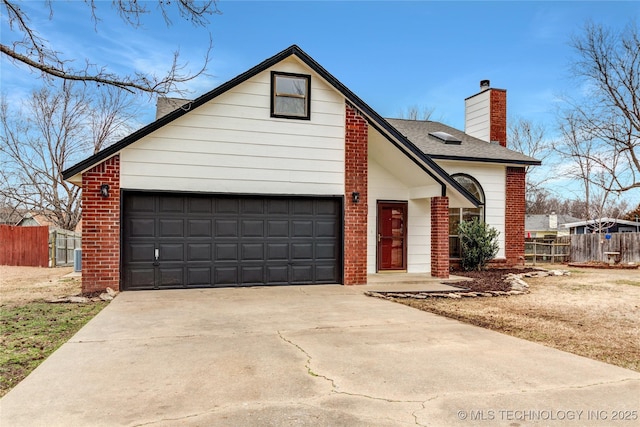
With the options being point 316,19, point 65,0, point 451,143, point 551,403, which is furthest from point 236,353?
point 451,143

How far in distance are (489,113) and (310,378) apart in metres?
15.5

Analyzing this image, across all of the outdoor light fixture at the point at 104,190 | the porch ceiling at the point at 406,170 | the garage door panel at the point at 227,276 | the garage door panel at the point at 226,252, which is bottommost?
the garage door panel at the point at 227,276

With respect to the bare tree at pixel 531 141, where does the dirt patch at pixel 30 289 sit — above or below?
below

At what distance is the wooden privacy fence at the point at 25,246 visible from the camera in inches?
781

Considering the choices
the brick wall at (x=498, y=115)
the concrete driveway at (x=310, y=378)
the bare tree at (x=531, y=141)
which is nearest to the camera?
the concrete driveway at (x=310, y=378)

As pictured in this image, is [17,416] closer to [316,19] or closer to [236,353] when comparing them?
[236,353]

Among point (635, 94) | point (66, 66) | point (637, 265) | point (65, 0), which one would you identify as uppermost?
point (635, 94)

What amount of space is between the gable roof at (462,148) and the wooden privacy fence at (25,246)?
16.0 meters

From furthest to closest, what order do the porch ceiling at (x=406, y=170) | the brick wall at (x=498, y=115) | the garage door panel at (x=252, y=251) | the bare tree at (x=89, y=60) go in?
1. the brick wall at (x=498, y=115)
2. the porch ceiling at (x=406, y=170)
3. the garage door panel at (x=252, y=251)
4. the bare tree at (x=89, y=60)

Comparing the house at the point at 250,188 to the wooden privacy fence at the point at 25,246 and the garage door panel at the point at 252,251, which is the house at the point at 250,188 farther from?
the wooden privacy fence at the point at 25,246

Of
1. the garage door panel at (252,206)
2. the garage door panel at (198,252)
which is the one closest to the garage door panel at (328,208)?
the garage door panel at (252,206)

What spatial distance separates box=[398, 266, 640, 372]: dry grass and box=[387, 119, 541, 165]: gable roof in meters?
4.72

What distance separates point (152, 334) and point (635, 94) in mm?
23329

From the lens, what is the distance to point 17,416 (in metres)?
3.39
